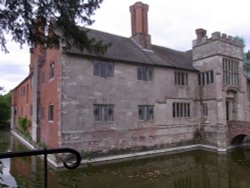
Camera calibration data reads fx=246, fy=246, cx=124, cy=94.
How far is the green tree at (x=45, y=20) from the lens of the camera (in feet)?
20.5

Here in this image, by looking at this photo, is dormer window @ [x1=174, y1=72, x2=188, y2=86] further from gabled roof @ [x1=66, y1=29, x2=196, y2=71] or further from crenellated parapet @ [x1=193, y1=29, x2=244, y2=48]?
crenellated parapet @ [x1=193, y1=29, x2=244, y2=48]

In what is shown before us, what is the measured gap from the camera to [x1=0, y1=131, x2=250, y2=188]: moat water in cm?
1109

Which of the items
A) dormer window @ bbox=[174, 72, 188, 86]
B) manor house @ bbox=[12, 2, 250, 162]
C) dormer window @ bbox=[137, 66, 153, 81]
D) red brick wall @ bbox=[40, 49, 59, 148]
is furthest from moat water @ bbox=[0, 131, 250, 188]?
dormer window @ bbox=[174, 72, 188, 86]

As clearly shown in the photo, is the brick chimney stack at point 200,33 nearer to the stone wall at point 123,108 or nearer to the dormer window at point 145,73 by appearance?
the stone wall at point 123,108

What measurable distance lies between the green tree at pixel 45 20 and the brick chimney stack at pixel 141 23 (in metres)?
15.8

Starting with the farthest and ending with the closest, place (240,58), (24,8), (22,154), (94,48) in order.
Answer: (240,58)
(94,48)
(24,8)
(22,154)

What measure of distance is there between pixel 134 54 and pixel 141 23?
4.24 m

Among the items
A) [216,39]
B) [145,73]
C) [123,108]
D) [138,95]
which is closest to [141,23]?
[145,73]

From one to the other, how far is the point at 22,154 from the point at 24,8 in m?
5.27

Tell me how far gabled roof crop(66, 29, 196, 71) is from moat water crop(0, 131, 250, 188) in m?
7.52

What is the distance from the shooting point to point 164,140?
20.2 meters

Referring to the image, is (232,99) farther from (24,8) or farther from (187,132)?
(24,8)

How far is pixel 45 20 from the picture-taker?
22.0ft

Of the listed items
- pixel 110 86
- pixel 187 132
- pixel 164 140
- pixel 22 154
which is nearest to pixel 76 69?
pixel 110 86
